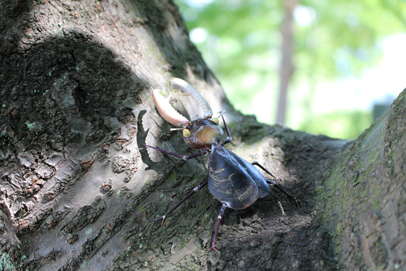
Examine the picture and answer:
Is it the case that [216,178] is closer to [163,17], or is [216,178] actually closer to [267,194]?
[267,194]

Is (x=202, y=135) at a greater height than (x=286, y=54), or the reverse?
(x=286, y=54)

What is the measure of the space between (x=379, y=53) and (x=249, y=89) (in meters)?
7.39

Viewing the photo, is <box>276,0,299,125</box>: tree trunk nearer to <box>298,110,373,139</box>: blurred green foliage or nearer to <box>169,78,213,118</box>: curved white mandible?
<box>298,110,373,139</box>: blurred green foliage

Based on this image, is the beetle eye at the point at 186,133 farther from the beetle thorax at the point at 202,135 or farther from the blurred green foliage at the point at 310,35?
the blurred green foliage at the point at 310,35


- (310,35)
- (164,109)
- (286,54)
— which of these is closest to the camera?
(164,109)

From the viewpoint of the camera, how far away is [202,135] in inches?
80.7

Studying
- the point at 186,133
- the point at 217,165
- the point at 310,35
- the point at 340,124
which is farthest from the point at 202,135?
the point at 310,35

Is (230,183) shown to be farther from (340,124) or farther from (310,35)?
(310,35)

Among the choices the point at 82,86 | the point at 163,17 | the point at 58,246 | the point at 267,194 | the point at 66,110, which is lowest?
the point at 58,246

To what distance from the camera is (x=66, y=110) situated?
1.75 m

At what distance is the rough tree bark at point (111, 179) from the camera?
5.03ft

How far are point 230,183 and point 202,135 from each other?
43 cm

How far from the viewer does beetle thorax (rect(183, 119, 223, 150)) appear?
2.04 meters

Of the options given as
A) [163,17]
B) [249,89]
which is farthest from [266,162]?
[249,89]
